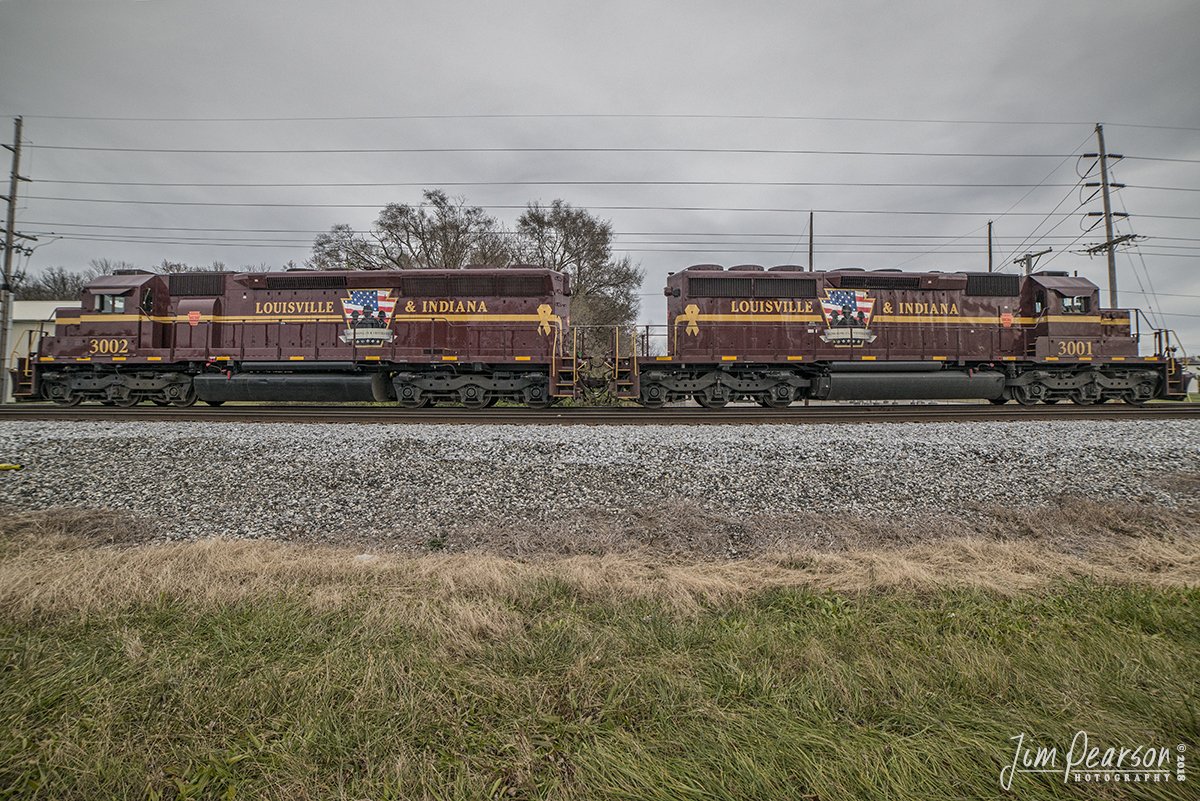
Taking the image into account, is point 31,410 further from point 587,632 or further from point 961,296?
point 961,296

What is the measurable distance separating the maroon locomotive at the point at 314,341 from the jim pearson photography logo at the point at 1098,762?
10.8 metres

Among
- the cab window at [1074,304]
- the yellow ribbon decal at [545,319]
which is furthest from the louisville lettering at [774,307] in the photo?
the cab window at [1074,304]

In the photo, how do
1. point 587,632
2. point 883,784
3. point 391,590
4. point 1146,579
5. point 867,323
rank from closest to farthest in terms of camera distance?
point 883,784, point 587,632, point 391,590, point 1146,579, point 867,323

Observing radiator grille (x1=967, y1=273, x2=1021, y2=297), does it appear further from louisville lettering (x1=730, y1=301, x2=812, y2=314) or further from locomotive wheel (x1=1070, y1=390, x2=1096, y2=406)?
louisville lettering (x1=730, y1=301, x2=812, y2=314)

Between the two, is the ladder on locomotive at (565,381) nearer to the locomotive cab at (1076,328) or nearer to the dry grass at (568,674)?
the dry grass at (568,674)

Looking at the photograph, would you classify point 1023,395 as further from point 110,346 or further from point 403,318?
point 110,346

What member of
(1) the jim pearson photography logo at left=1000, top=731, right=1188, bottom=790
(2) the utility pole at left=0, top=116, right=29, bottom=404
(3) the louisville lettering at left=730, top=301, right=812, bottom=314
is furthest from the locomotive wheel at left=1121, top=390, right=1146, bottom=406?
(2) the utility pole at left=0, top=116, right=29, bottom=404

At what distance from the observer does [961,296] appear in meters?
13.5

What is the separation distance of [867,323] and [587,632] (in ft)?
42.0

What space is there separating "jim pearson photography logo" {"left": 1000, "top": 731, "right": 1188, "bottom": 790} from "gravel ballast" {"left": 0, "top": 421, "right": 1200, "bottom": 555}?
3.02 m

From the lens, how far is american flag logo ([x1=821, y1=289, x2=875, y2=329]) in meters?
13.1

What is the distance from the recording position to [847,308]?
13102 millimetres


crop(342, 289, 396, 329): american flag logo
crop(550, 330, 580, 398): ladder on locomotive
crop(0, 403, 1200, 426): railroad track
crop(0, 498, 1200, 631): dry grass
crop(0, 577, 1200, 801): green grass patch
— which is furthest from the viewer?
crop(342, 289, 396, 329): american flag logo

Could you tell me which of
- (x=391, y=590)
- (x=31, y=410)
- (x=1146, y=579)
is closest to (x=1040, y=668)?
(x=1146, y=579)
